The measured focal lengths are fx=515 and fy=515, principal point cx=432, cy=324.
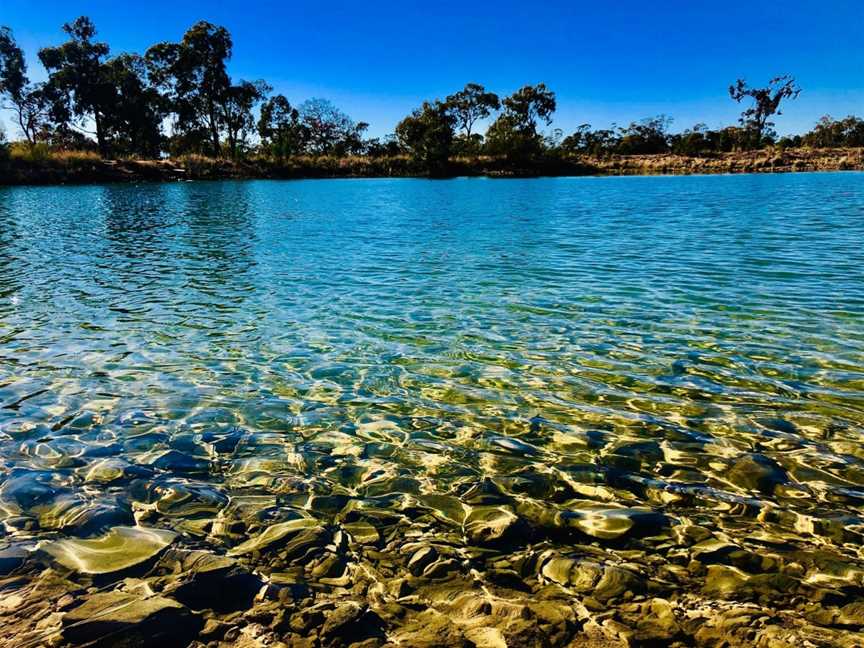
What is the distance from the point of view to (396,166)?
103 meters

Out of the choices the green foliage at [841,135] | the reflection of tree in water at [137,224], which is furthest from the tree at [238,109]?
the green foliage at [841,135]

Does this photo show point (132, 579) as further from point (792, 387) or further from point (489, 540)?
point (792, 387)

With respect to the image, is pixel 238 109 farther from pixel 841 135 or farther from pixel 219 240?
pixel 841 135

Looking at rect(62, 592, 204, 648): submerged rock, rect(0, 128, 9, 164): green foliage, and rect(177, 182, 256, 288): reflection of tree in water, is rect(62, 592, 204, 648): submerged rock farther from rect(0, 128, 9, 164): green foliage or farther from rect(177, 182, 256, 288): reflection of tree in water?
rect(0, 128, 9, 164): green foliage

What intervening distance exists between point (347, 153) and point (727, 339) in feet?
387

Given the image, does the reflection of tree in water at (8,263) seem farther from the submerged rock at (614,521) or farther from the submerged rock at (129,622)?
the submerged rock at (614,521)

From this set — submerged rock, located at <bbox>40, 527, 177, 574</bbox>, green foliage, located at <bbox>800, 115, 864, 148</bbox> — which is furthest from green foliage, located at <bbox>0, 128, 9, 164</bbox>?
green foliage, located at <bbox>800, 115, 864, 148</bbox>

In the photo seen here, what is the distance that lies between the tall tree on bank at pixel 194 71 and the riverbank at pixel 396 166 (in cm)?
1640

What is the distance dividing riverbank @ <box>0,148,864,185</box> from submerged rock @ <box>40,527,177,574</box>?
76176 millimetres

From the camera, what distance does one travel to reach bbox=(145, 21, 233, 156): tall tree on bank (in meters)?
88.4

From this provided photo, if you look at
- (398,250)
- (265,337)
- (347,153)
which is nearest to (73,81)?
(347,153)

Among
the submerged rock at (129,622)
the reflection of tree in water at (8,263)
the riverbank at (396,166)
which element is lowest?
the submerged rock at (129,622)

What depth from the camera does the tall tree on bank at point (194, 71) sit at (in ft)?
290

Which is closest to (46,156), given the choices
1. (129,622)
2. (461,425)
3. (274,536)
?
(461,425)
